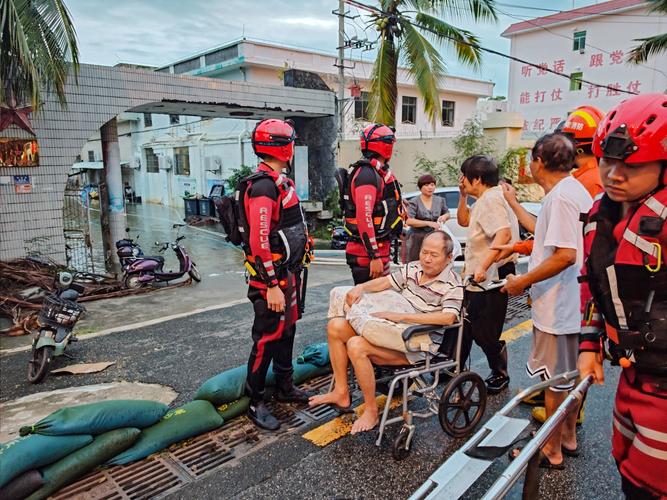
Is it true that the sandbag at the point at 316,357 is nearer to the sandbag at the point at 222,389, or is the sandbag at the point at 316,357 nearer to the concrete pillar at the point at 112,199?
the sandbag at the point at 222,389

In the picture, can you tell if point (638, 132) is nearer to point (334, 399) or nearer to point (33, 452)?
point (334, 399)

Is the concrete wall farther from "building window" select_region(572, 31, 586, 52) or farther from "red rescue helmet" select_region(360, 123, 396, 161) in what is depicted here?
"building window" select_region(572, 31, 586, 52)

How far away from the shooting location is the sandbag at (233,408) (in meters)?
3.23

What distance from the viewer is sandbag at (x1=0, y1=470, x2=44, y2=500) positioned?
2.26 metres

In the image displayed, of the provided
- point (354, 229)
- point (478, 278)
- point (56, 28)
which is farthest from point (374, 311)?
point (56, 28)

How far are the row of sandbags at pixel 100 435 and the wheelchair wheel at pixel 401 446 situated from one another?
1117 millimetres

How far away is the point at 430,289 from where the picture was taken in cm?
320

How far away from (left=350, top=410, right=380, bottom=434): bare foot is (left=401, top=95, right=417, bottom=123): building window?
20.2 meters

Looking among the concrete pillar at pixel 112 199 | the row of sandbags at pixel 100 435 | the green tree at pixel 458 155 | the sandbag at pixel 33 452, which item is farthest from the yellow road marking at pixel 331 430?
the green tree at pixel 458 155

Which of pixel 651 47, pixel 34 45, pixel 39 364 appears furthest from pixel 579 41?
pixel 39 364

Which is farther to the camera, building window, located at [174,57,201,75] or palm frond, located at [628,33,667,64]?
building window, located at [174,57,201,75]

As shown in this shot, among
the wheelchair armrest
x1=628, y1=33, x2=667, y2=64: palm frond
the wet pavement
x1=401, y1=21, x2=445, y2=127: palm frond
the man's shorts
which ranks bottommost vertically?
the wet pavement

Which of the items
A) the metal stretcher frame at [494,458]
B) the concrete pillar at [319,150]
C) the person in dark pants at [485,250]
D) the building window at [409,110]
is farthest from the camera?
the building window at [409,110]

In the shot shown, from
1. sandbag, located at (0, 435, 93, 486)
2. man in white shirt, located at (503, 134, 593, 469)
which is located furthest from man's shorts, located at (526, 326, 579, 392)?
sandbag, located at (0, 435, 93, 486)
